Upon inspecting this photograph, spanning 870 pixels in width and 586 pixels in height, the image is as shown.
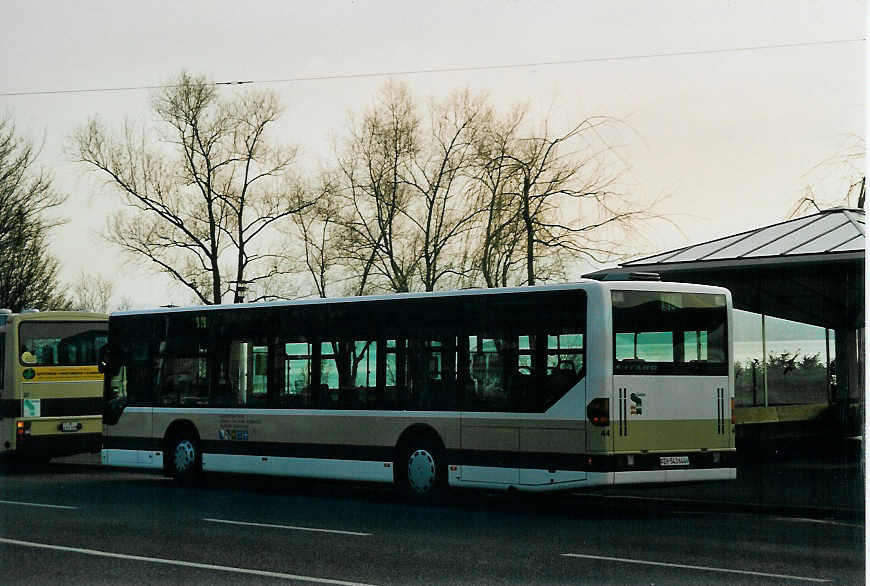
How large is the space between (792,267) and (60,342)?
1279 cm

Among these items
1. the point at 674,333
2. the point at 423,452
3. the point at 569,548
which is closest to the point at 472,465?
the point at 423,452

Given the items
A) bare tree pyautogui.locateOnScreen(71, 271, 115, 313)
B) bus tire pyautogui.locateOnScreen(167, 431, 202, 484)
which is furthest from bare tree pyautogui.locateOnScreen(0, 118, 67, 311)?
bus tire pyautogui.locateOnScreen(167, 431, 202, 484)

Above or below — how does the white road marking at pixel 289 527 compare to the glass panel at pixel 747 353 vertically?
below

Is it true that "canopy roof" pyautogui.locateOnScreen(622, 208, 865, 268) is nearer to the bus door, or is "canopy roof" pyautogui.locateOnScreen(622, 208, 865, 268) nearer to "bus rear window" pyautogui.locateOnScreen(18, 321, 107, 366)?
"bus rear window" pyautogui.locateOnScreen(18, 321, 107, 366)

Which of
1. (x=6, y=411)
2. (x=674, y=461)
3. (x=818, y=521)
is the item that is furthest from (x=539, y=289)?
(x=6, y=411)

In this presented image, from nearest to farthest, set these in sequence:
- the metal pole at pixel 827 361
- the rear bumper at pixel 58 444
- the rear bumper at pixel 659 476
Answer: the rear bumper at pixel 659 476 < the rear bumper at pixel 58 444 < the metal pole at pixel 827 361

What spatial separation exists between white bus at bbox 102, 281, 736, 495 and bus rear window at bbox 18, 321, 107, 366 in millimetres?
4024

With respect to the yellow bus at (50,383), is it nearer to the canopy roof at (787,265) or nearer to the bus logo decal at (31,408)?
the bus logo decal at (31,408)

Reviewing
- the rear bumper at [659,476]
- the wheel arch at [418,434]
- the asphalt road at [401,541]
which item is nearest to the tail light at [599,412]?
the rear bumper at [659,476]

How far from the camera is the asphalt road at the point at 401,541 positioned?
9453mm

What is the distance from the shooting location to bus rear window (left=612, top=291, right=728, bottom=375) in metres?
14.2

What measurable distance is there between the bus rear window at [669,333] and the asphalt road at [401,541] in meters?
1.69

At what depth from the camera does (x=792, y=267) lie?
63.3ft

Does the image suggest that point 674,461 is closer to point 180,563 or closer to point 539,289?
point 539,289
